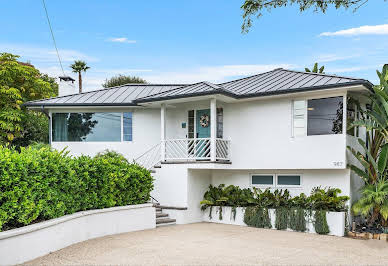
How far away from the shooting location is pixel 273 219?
1320cm

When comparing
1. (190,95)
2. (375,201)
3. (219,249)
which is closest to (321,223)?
(375,201)

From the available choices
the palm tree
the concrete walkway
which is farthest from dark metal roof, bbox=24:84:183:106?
the palm tree

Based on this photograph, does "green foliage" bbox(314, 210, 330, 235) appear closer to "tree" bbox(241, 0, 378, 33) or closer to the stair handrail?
"tree" bbox(241, 0, 378, 33)

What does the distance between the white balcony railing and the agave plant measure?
473 cm

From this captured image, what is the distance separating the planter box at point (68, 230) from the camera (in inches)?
287

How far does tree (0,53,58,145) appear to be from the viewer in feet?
68.1

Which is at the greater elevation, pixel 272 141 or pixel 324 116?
pixel 324 116

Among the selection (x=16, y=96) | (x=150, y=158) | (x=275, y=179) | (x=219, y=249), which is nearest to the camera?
(x=219, y=249)

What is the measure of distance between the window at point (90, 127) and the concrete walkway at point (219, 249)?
5.92 meters

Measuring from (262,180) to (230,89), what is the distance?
354cm

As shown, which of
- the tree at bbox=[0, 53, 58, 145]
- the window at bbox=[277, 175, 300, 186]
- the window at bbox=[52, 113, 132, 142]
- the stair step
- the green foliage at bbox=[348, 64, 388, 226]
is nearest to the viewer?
the green foliage at bbox=[348, 64, 388, 226]

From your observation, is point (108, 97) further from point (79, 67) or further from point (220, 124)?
point (79, 67)

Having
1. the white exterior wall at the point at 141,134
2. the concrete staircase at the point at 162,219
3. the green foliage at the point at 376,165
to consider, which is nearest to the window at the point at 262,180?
the green foliage at the point at 376,165

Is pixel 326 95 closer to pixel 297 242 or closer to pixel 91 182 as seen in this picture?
pixel 297 242
